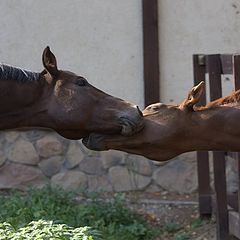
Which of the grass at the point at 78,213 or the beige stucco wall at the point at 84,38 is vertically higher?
the beige stucco wall at the point at 84,38

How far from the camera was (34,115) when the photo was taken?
5098 millimetres

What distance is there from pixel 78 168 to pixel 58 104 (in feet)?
12.8

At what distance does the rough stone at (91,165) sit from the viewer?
882cm

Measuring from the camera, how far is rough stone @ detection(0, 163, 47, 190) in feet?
29.1

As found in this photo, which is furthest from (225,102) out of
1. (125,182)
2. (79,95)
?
(125,182)

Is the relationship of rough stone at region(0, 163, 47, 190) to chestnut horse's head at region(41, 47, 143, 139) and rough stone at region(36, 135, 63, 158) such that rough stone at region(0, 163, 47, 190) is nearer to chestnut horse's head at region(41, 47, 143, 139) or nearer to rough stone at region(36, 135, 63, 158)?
rough stone at region(36, 135, 63, 158)

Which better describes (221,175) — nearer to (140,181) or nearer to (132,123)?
(140,181)

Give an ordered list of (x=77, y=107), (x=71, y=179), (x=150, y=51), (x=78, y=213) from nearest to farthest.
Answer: (x=77, y=107) < (x=78, y=213) < (x=150, y=51) < (x=71, y=179)

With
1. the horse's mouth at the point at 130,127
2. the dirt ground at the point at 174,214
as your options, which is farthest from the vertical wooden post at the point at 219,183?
the horse's mouth at the point at 130,127

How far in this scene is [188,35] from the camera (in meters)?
8.64

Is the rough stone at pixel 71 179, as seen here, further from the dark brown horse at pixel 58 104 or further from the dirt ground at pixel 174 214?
the dark brown horse at pixel 58 104

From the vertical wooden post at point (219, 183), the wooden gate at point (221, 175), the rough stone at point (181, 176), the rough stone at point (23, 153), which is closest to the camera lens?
the wooden gate at point (221, 175)

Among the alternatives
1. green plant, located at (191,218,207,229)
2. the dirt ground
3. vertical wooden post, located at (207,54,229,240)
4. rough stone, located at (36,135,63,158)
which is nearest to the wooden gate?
vertical wooden post, located at (207,54,229,240)

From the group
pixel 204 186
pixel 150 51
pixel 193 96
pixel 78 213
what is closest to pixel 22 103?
pixel 193 96
